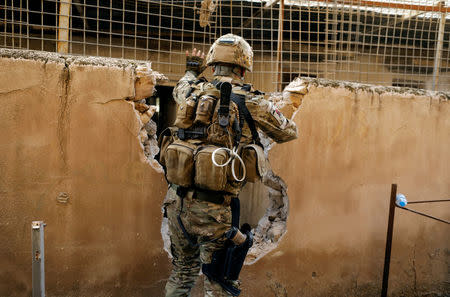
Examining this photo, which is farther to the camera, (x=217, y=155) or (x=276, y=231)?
(x=276, y=231)

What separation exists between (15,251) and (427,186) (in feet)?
11.7

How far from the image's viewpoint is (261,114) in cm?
202

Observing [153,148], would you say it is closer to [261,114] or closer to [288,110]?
[261,114]

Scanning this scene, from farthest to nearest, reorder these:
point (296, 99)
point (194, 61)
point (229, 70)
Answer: point (296, 99) → point (194, 61) → point (229, 70)

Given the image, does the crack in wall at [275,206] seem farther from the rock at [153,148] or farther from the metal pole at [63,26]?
the metal pole at [63,26]

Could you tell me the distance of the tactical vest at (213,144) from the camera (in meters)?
1.91

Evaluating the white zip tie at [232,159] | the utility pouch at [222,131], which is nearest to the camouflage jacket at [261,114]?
the utility pouch at [222,131]

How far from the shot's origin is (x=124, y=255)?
8.33 feet

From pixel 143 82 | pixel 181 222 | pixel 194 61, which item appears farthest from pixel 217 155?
pixel 143 82

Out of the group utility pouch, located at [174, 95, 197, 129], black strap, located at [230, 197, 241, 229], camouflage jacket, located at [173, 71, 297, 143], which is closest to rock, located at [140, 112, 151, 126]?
camouflage jacket, located at [173, 71, 297, 143]

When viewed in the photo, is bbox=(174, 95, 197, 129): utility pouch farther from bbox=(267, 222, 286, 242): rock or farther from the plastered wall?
bbox=(267, 222, 286, 242): rock

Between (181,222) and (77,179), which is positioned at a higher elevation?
(77,179)

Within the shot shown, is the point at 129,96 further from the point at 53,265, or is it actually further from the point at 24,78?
the point at 53,265

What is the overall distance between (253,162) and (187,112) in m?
0.50
